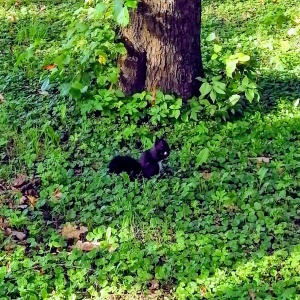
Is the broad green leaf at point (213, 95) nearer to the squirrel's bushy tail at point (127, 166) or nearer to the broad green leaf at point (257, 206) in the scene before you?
the squirrel's bushy tail at point (127, 166)

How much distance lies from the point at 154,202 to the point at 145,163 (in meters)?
0.41

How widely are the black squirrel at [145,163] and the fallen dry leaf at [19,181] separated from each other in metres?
0.67

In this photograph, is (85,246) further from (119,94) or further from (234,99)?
(234,99)

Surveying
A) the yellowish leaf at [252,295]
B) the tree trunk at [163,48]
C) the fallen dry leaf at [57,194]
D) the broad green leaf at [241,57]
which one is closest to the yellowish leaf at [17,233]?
the fallen dry leaf at [57,194]

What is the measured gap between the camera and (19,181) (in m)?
4.51

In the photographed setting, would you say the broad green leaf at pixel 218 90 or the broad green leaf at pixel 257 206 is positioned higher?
the broad green leaf at pixel 218 90

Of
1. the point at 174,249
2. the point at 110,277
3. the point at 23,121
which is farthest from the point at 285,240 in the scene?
the point at 23,121

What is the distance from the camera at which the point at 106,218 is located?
4039 millimetres

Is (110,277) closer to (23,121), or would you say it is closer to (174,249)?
(174,249)

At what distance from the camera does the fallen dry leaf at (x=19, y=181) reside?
447 cm

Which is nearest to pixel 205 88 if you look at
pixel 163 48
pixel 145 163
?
pixel 163 48

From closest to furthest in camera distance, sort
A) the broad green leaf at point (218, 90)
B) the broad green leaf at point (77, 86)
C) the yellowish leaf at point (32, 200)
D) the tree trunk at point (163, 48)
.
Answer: the yellowish leaf at point (32, 200) < the tree trunk at point (163, 48) < the broad green leaf at point (218, 90) < the broad green leaf at point (77, 86)

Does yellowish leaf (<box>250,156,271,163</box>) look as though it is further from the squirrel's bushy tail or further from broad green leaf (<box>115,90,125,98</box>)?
broad green leaf (<box>115,90,125,98</box>)

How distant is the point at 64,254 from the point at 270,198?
1.44 meters
